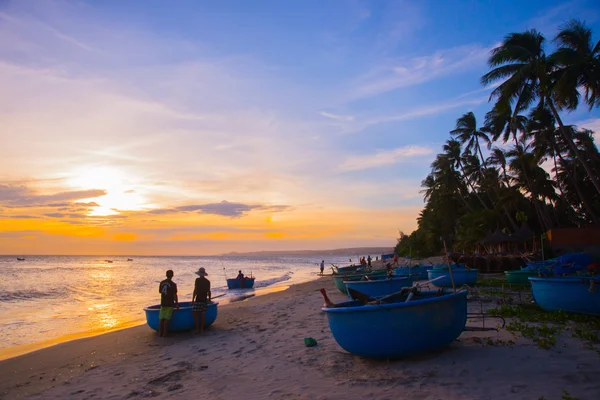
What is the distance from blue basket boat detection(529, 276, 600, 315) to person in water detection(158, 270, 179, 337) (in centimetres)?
888

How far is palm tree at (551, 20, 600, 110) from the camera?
21484 mm

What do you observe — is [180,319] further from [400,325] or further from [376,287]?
[400,325]

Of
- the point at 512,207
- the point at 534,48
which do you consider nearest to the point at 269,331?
the point at 534,48

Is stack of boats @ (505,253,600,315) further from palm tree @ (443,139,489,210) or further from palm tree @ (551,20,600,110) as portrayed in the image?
palm tree @ (443,139,489,210)

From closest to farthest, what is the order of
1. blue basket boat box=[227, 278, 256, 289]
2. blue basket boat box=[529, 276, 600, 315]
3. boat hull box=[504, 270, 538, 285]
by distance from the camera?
blue basket boat box=[529, 276, 600, 315] → boat hull box=[504, 270, 538, 285] → blue basket boat box=[227, 278, 256, 289]

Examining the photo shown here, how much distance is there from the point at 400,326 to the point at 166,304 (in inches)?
262

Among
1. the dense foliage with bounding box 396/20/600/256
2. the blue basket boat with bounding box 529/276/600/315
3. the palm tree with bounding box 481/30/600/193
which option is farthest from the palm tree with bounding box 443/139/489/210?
the blue basket boat with bounding box 529/276/600/315

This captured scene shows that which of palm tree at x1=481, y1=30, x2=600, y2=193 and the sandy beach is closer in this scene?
the sandy beach

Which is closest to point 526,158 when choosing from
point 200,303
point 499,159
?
point 499,159

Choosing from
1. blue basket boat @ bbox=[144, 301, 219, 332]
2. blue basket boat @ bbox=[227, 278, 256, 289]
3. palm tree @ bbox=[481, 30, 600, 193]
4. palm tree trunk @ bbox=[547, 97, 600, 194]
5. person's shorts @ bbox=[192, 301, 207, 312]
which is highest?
palm tree @ bbox=[481, 30, 600, 193]

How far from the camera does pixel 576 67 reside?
71.1 feet

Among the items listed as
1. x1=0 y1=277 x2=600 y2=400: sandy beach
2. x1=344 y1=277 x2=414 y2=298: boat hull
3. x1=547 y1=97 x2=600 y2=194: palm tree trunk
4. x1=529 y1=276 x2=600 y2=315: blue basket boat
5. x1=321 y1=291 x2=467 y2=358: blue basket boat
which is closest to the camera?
x1=0 y1=277 x2=600 y2=400: sandy beach

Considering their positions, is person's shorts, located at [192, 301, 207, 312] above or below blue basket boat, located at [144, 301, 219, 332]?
above

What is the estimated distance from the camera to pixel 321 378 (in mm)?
5992
